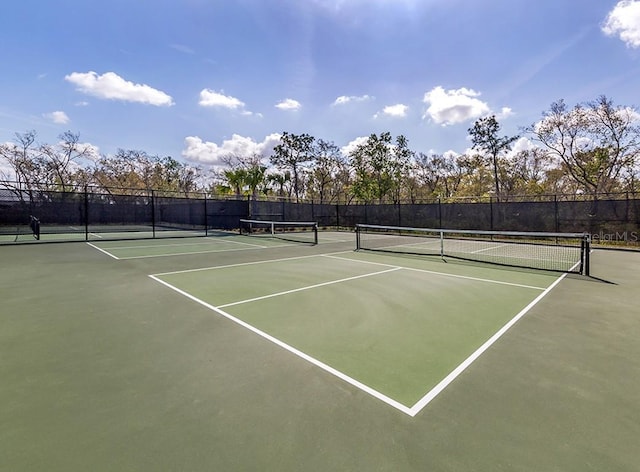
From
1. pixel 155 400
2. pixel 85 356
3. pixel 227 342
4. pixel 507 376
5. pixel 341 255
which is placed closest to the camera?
pixel 155 400

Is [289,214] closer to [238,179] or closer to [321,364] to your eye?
[238,179]

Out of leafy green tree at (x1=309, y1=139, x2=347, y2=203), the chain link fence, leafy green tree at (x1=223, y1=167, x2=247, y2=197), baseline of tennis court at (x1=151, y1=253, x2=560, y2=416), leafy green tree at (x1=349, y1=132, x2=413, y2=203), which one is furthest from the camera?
leafy green tree at (x1=309, y1=139, x2=347, y2=203)

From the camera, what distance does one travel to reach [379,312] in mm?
4473

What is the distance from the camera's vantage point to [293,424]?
6.80ft

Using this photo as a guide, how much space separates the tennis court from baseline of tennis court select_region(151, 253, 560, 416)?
0.03m

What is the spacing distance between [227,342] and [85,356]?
134 centimetres

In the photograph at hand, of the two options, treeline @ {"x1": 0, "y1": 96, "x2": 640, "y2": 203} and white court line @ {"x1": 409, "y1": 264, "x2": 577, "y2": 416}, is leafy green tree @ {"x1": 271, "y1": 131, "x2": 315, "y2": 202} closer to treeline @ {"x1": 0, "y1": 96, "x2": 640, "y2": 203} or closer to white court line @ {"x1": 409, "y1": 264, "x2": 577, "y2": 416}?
treeline @ {"x1": 0, "y1": 96, "x2": 640, "y2": 203}

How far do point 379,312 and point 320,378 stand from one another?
1977mm

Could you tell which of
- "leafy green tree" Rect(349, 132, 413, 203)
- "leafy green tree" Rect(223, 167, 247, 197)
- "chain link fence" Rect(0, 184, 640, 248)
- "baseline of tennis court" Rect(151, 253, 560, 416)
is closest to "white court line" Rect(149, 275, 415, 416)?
"baseline of tennis court" Rect(151, 253, 560, 416)

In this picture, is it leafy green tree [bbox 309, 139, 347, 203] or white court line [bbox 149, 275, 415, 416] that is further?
leafy green tree [bbox 309, 139, 347, 203]

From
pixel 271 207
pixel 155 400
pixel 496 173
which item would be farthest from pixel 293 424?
pixel 496 173

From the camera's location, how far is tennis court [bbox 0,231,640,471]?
1.82 meters

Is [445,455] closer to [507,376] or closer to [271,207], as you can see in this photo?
[507,376]

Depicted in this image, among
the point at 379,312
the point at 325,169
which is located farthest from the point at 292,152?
the point at 379,312
